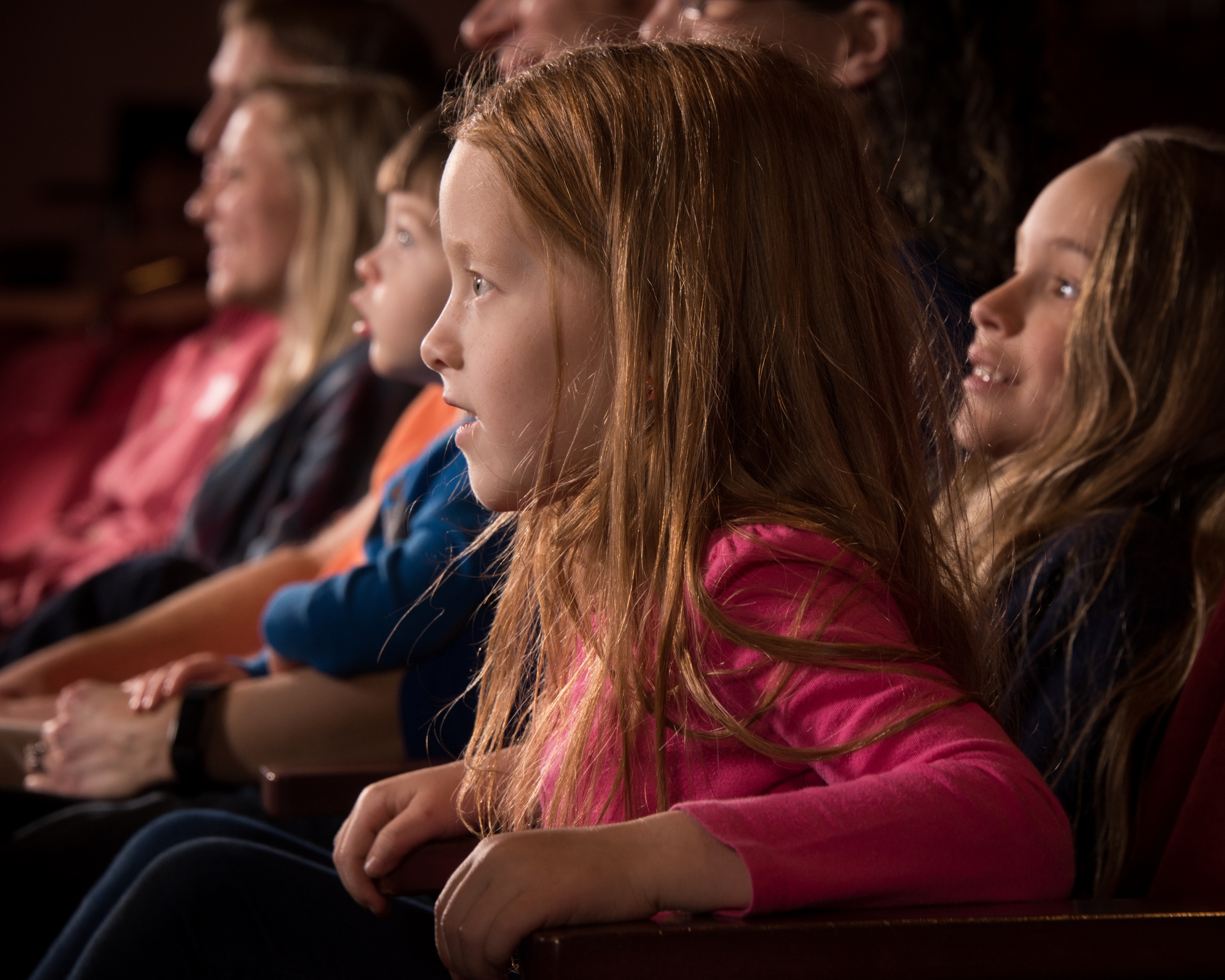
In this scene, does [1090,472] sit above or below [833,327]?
below

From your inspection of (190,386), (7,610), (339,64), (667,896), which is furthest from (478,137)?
(190,386)

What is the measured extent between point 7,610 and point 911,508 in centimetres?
177

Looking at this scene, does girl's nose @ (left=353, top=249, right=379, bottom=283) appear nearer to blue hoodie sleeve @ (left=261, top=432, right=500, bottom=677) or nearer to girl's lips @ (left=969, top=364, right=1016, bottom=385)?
blue hoodie sleeve @ (left=261, top=432, right=500, bottom=677)

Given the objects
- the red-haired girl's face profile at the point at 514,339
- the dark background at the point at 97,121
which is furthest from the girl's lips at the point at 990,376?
the dark background at the point at 97,121

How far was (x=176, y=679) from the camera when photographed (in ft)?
3.84

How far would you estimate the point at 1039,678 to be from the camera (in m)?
0.85

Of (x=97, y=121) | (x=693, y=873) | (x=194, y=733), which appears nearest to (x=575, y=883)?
(x=693, y=873)

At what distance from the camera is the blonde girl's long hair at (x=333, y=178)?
1.83m

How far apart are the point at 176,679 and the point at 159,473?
116 centimetres

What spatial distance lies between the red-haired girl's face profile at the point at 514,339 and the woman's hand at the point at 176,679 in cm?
55

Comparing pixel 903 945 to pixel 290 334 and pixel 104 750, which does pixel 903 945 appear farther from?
pixel 290 334

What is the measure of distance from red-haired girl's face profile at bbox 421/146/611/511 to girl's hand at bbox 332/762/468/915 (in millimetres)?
182

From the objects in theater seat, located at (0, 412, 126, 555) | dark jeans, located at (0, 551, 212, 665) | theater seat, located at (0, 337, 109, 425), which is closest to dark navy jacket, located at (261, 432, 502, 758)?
dark jeans, located at (0, 551, 212, 665)

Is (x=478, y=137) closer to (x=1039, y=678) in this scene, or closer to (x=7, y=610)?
(x=1039, y=678)
